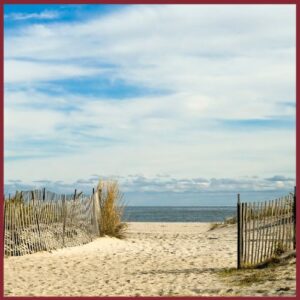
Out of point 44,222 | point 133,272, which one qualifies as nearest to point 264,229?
point 133,272

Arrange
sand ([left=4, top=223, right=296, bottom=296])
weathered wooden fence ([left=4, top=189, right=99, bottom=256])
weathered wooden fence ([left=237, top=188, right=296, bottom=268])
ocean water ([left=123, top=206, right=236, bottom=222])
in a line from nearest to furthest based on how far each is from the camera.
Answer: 1. sand ([left=4, top=223, right=296, bottom=296])
2. weathered wooden fence ([left=237, top=188, right=296, bottom=268])
3. weathered wooden fence ([left=4, top=189, right=99, bottom=256])
4. ocean water ([left=123, top=206, right=236, bottom=222])

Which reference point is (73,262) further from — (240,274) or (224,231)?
(224,231)

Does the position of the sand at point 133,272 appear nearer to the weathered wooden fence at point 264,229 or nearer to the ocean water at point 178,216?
the weathered wooden fence at point 264,229

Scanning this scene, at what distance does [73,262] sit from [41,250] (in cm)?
181

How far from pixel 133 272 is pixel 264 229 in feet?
8.65

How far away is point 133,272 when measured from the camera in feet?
39.8

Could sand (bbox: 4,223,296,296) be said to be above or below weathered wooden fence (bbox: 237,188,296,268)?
below

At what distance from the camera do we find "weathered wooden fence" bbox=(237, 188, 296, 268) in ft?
39.2

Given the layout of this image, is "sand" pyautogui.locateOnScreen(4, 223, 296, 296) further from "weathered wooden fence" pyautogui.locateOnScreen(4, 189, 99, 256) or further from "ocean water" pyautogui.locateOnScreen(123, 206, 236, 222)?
"ocean water" pyautogui.locateOnScreen(123, 206, 236, 222)

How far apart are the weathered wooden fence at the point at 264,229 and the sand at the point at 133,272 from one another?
0.73 metres

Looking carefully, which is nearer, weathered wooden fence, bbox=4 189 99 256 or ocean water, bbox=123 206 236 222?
weathered wooden fence, bbox=4 189 99 256

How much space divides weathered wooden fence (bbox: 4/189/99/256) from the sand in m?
0.31

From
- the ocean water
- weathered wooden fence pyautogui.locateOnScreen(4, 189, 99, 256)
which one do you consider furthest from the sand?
the ocean water

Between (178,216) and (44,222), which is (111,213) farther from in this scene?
(178,216)
